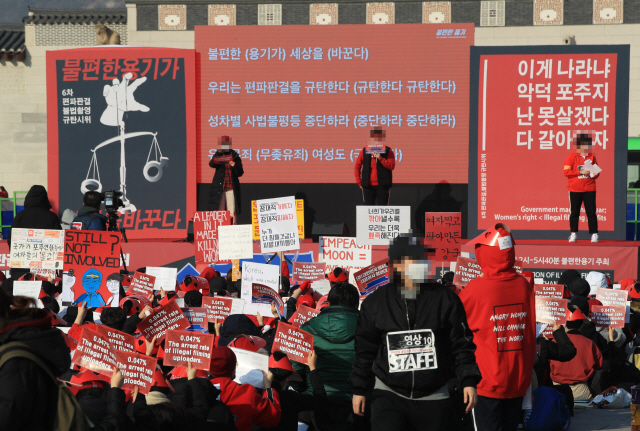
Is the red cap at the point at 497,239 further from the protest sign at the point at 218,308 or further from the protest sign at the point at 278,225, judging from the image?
the protest sign at the point at 278,225

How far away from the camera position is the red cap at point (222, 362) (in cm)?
399

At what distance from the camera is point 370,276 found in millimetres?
6172

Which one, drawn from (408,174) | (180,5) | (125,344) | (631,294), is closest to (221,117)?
(408,174)

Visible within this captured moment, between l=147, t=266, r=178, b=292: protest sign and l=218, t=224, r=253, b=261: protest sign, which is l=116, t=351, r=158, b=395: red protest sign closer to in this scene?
l=147, t=266, r=178, b=292: protest sign

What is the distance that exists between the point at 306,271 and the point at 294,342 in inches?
136

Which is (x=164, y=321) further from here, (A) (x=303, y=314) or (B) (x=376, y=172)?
(B) (x=376, y=172)

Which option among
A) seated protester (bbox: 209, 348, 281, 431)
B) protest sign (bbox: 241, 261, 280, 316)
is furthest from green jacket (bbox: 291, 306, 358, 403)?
protest sign (bbox: 241, 261, 280, 316)

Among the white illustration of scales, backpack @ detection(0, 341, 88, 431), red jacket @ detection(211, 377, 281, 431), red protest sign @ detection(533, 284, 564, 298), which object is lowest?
red jacket @ detection(211, 377, 281, 431)

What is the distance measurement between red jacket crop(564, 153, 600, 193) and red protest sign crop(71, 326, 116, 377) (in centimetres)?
892

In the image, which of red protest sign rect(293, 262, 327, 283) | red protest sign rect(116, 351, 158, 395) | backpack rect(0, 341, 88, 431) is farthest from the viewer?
red protest sign rect(293, 262, 327, 283)

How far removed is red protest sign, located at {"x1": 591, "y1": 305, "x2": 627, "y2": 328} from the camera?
604 cm

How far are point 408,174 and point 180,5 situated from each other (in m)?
17.7

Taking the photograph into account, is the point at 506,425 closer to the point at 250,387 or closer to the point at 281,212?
the point at 250,387

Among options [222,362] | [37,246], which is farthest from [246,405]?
[37,246]
